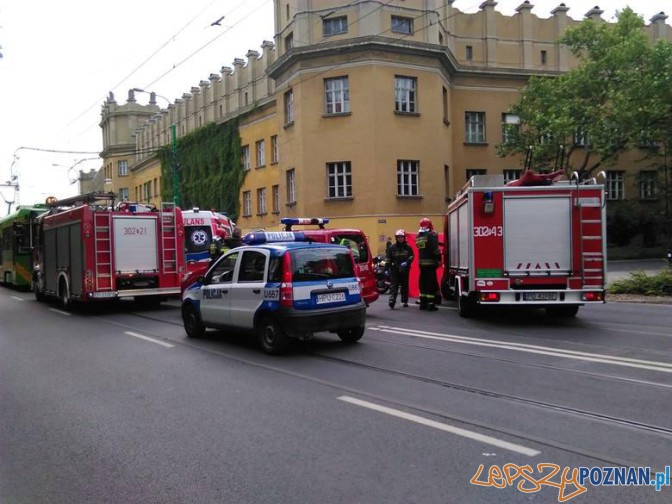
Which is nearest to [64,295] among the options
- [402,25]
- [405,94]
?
[405,94]

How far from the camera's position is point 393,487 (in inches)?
159

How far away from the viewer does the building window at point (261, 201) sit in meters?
40.9

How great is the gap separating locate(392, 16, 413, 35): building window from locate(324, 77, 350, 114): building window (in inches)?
143

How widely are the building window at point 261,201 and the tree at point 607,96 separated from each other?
1743cm

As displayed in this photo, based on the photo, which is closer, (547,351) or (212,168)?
(547,351)

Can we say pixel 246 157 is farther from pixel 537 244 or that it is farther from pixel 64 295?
pixel 537 244

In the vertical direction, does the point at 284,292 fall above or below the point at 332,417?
above

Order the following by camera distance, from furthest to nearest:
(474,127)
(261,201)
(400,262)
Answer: (261,201) < (474,127) < (400,262)

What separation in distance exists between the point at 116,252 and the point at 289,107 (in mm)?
20616

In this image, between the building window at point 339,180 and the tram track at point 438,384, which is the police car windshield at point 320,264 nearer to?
the tram track at point 438,384

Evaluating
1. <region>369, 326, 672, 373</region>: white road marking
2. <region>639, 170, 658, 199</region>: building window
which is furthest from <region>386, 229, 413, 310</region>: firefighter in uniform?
<region>639, 170, 658, 199</region>: building window

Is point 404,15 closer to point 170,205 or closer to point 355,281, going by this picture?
point 170,205

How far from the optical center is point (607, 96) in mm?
30875

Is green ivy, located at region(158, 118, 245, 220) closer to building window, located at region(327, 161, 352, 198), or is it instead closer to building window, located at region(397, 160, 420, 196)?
building window, located at region(327, 161, 352, 198)
